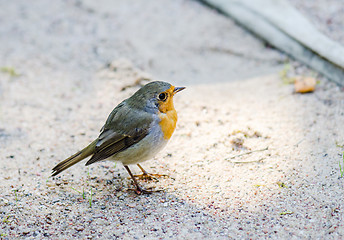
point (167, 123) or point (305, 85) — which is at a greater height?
point (167, 123)

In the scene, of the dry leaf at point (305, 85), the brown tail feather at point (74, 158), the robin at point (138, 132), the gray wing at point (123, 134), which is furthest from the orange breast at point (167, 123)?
the dry leaf at point (305, 85)

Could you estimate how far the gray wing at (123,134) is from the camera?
383 cm

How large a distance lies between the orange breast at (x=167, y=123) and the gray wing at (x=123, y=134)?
0.38 feet

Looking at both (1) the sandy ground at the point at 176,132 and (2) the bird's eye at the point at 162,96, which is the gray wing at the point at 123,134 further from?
(1) the sandy ground at the point at 176,132

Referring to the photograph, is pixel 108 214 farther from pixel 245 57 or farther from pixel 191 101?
pixel 245 57

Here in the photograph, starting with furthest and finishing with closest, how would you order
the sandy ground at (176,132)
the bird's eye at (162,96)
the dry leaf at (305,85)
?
1. the dry leaf at (305,85)
2. the bird's eye at (162,96)
3. the sandy ground at (176,132)

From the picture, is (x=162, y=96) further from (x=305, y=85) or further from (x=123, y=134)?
(x=305, y=85)

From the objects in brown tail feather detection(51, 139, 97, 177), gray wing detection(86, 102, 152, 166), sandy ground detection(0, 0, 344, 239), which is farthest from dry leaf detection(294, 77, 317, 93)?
brown tail feather detection(51, 139, 97, 177)

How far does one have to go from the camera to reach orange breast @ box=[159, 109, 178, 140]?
3879mm

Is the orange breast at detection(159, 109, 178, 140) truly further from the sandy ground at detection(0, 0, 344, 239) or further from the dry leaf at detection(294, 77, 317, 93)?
the dry leaf at detection(294, 77, 317, 93)

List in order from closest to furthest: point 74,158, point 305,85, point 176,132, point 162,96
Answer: point 74,158, point 162,96, point 176,132, point 305,85

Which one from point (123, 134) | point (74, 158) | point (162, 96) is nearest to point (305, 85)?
point (162, 96)

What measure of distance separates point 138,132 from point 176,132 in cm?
106

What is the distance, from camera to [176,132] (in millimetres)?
4859
